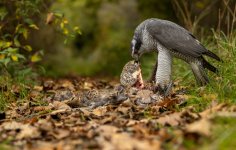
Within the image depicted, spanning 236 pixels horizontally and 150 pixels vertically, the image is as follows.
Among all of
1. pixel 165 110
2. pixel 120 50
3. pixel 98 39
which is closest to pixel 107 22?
pixel 98 39

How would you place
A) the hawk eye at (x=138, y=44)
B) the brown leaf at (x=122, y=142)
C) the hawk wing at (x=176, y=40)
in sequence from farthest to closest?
the hawk eye at (x=138, y=44)
the hawk wing at (x=176, y=40)
the brown leaf at (x=122, y=142)

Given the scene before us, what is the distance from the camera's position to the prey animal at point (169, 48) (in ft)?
20.1

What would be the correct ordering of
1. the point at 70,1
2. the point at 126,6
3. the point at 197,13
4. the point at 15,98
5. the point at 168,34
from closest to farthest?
the point at 168,34, the point at 15,98, the point at 197,13, the point at 70,1, the point at 126,6

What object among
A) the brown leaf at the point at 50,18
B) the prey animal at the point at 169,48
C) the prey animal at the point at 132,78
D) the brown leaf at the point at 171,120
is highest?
the brown leaf at the point at 50,18

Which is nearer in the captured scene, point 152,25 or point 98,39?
point 152,25

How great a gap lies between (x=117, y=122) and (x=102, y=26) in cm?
1372

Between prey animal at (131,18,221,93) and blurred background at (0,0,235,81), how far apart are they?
111 cm

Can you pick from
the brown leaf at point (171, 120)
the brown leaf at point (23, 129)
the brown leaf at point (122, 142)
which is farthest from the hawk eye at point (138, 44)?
the brown leaf at point (122, 142)

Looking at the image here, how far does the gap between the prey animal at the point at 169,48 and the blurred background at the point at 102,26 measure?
1.11 meters

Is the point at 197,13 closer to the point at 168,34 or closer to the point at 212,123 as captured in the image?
the point at 168,34

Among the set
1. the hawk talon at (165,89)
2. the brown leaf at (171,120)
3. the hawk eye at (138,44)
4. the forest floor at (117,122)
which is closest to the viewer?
the forest floor at (117,122)

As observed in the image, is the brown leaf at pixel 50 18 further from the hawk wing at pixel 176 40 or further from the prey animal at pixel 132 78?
the hawk wing at pixel 176 40

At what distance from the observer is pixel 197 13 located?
10383mm

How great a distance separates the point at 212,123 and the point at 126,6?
12.9 m
